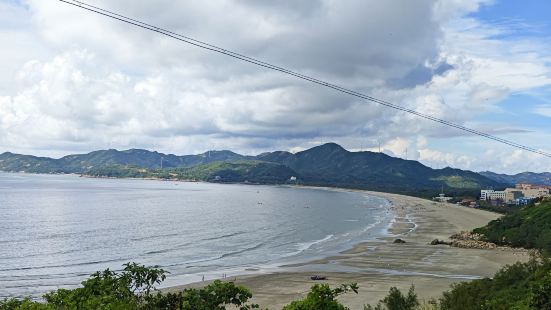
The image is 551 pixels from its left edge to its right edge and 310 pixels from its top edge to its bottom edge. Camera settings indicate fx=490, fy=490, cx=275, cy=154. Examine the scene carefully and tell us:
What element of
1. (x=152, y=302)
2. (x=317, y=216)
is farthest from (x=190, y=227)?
(x=152, y=302)

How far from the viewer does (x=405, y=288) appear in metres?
46.3

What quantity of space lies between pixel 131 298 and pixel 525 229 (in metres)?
78.9

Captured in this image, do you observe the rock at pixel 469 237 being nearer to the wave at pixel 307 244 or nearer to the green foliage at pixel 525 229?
the green foliage at pixel 525 229

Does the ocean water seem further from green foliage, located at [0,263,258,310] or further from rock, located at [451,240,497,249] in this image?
green foliage, located at [0,263,258,310]

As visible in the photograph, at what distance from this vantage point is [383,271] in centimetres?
5759

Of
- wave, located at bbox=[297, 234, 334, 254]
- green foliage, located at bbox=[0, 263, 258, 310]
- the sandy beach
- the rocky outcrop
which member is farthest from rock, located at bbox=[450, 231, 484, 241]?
green foliage, located at bbox=[0, 263, 258, 310]

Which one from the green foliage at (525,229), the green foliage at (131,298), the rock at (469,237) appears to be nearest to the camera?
the green foliage at (131,298)

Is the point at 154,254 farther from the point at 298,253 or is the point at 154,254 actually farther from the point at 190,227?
the point at 190,227

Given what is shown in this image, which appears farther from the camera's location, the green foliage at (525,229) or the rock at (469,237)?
the rock at (469,237)

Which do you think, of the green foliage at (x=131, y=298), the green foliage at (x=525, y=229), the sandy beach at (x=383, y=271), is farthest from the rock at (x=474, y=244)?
the green foliage at (x=131, y=298)

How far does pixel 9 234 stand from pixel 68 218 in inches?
1015

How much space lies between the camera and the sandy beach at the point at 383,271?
148ft

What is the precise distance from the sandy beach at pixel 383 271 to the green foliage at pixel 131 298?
26.5 m

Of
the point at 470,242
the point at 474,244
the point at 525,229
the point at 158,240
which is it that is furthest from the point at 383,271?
the point at 158,240
